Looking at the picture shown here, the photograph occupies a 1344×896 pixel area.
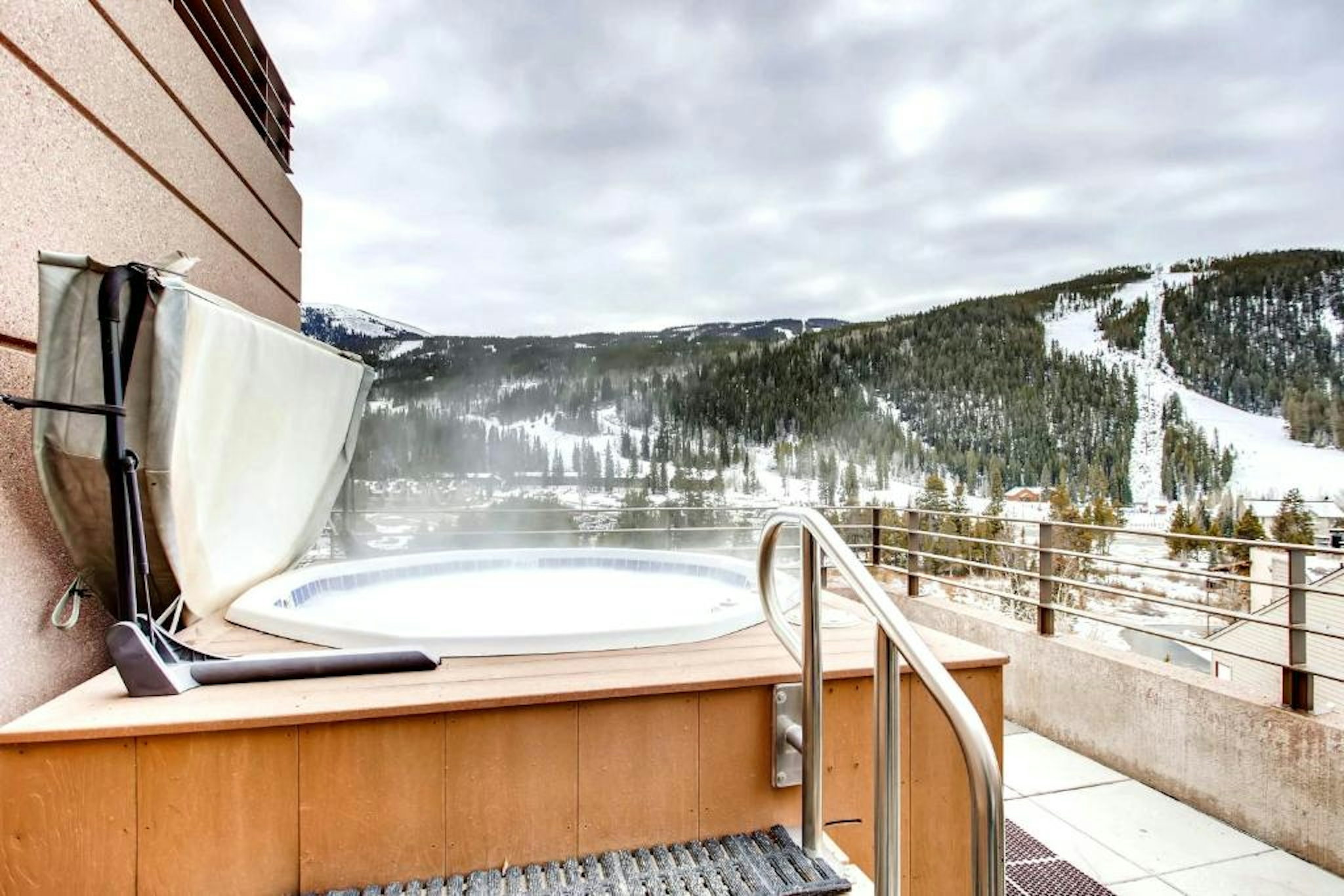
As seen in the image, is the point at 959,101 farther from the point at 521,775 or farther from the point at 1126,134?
the point at 521,775

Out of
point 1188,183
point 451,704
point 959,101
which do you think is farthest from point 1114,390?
point 451,704

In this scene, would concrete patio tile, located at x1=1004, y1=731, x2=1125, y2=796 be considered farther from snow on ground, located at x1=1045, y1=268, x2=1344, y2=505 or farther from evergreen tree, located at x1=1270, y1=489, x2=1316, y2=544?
snow on ground, located at x1=1045, y1=268, x2=1344, y2=505

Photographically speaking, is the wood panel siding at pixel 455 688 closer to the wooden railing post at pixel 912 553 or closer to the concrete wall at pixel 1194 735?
the concrete wall at pixel 1194 735

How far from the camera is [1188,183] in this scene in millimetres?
7785

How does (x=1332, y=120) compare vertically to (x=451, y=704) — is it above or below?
above

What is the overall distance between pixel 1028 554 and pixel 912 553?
0.90 metres

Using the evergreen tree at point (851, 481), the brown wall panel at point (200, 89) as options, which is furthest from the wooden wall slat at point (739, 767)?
the evergreen tree at point (851, 481)

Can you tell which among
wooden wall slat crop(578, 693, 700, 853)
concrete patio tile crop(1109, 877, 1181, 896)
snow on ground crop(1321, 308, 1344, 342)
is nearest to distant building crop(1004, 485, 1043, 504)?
snow on ground crop(1321, 308, 1344, 342)

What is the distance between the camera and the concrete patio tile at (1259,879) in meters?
1.85

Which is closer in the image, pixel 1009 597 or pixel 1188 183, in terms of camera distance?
pixel 1009 597

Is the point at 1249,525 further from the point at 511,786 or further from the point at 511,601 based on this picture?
the point at 511,786

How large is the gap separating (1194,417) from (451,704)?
903cm

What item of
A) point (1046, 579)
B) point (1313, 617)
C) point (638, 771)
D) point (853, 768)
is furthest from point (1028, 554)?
point (638, 771)

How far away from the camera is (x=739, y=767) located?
1.29 metres
